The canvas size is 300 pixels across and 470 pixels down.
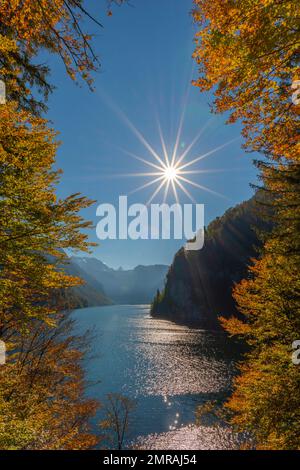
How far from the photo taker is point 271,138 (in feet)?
27.6

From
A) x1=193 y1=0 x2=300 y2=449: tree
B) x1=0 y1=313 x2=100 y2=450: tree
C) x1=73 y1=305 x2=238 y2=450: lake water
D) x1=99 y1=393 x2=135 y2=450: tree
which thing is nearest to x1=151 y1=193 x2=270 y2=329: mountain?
x1=73 y1=305 x2=238 y2=450: lake water

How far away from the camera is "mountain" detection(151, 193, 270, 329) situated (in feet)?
458

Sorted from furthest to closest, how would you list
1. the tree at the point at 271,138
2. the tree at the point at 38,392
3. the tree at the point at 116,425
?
the tree at the point at 116,425
the tree at the point at 38,392
the tree at the point at 271,138

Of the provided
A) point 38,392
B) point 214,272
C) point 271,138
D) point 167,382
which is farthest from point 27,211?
point 214,272

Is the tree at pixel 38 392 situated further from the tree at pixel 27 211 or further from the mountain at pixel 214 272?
the mountain at pixel 214 272

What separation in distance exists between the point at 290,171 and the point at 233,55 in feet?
23.3

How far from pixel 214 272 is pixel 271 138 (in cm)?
14977

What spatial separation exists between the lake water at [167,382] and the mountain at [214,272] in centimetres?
5196

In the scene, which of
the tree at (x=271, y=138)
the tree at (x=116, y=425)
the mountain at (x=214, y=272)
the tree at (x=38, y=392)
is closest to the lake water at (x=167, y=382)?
the tree at (x=116, y=425)

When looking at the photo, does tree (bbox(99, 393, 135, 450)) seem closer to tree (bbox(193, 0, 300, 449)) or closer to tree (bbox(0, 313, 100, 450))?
tree (bbox(0, 313, 100, 450))

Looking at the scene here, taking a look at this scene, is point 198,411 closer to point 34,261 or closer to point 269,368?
point 269,368

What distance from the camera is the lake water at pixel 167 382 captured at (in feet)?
108

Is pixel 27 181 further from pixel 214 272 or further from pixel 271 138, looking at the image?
pixel 214 272
